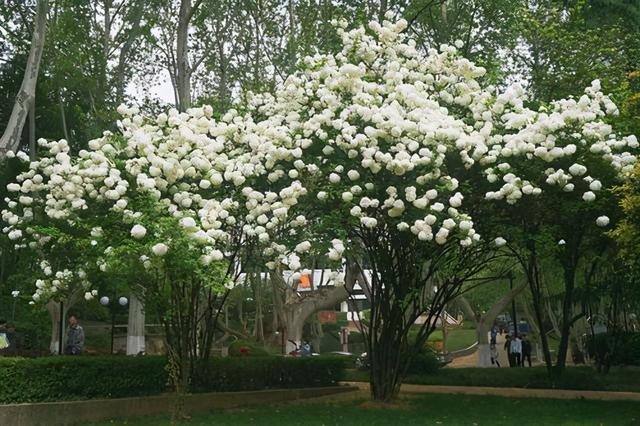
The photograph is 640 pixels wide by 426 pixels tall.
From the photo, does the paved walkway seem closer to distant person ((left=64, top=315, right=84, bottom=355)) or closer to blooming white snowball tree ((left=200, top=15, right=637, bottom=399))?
distant person ((left=64, top=315, right=84, bottom=355))

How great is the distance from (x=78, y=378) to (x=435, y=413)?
552 cm

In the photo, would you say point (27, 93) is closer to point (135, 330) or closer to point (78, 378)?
point (135, 330)

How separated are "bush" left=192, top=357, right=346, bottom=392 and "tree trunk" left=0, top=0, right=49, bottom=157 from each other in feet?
26.7

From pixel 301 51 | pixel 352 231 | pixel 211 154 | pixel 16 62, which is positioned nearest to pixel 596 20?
pixel 301 51

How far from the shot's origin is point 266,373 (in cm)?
1473

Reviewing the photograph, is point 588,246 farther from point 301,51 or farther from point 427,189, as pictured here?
point 301,51

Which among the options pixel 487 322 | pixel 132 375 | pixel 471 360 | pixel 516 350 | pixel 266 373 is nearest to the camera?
pixel 132 375

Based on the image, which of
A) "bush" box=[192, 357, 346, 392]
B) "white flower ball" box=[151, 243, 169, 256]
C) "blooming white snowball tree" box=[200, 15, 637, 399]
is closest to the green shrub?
"bush" box=[192, 357, 346, 392]

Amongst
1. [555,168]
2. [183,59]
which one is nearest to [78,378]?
[555,168]

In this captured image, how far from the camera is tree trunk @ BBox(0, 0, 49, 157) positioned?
1814 centimetres

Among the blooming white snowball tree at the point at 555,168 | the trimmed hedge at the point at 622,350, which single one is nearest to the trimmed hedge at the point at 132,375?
the blooming white snowball tree at the point at 555,168

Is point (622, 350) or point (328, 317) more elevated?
point (328, 317)

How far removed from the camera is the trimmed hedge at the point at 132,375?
10758 mm

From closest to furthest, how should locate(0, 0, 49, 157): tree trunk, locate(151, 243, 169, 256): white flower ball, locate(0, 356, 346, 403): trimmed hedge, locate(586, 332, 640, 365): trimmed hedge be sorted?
locate(151, 243, 169, 256): white flower ball, locate(0, 356, 346, 403): trimmed hedge, locate(0, 0, 49, 157): tree trunk, locate(586, 332, 640, 365): trimmed hedge
